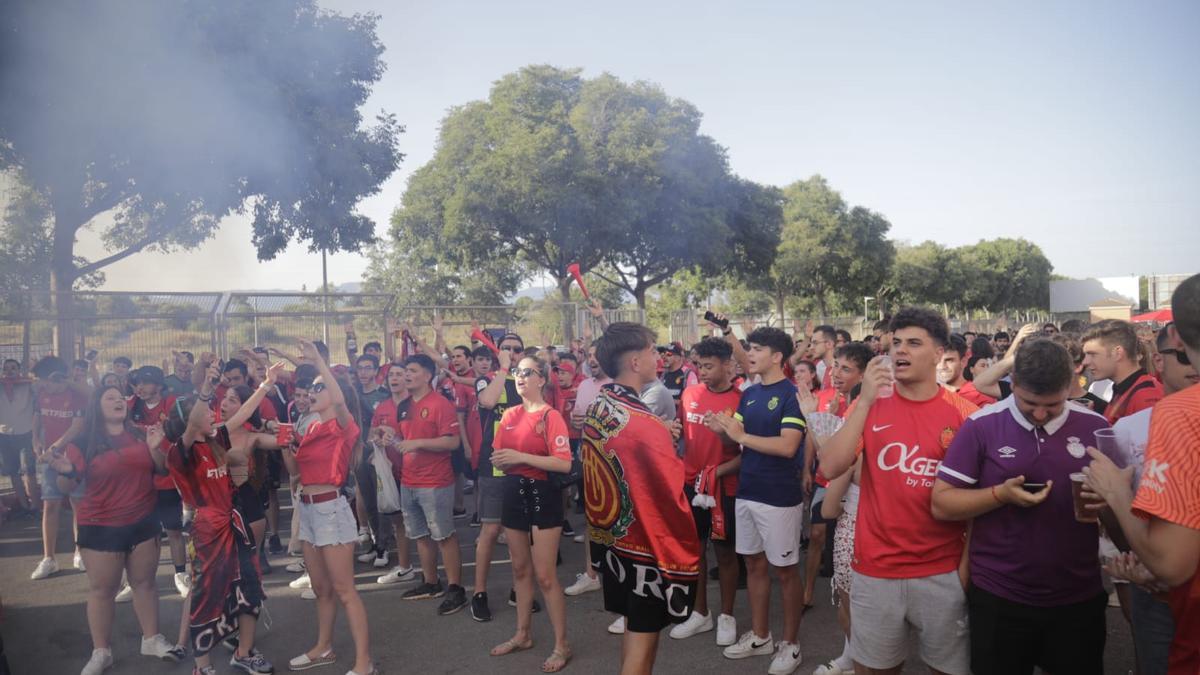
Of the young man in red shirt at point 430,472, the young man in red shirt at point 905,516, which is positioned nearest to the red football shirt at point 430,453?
the young man in red shirt at point 430,472

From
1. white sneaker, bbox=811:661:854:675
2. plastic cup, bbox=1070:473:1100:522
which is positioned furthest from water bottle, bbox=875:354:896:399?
white sneaker, bbox=811:661:854:675

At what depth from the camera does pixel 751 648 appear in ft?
16.3

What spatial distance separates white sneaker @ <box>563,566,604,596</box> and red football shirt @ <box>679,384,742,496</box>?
166cm

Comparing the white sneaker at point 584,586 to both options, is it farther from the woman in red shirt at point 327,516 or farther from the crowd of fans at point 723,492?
the woman in red shirt at point 327,516

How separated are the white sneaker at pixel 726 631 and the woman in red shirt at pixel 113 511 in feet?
12.0

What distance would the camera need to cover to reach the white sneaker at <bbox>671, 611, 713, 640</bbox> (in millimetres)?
5384

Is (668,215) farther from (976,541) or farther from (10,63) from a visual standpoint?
(976,541)

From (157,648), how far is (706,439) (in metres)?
3.99

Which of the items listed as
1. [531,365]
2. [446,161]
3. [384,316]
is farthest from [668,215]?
[531,365]

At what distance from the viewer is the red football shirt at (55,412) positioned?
8031mm

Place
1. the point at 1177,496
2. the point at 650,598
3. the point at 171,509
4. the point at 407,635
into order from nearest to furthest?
1. the point at 1177,496
2. the point at 650,598
3. the point at 407,635
4. the point at 171,509

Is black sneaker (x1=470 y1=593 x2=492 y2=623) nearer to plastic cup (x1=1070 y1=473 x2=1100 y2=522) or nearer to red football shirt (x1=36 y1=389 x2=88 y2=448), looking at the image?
plastic cup (x1=1070 y1=473 x2=1100 y2=522)

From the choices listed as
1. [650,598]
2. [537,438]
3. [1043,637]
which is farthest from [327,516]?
[1043,637]

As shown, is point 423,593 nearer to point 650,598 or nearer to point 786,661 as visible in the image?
point 786,661
